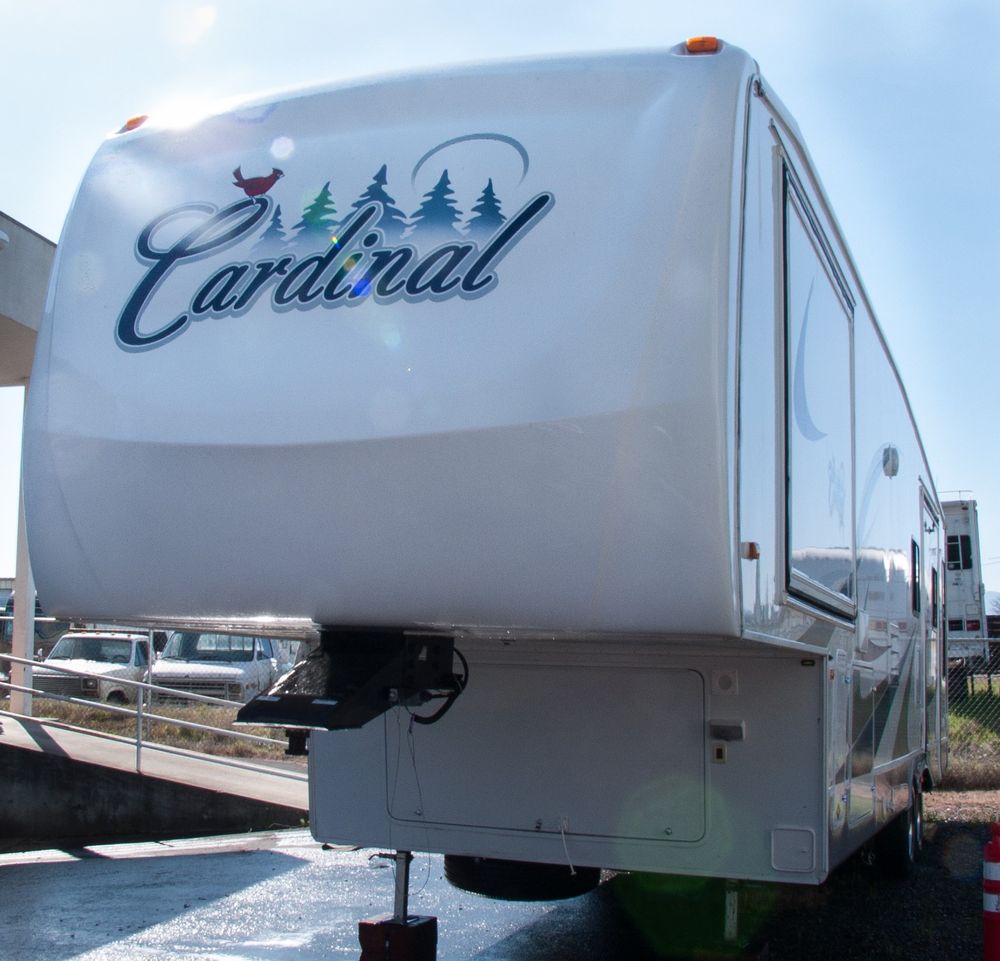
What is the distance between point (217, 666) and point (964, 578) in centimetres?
1199

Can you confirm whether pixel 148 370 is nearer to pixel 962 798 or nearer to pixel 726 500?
pixel 726 500

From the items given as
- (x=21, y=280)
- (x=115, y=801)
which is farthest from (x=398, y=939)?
(x=21, y=280)

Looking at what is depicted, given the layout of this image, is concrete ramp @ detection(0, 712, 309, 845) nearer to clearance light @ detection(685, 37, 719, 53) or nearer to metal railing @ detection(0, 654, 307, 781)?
metal railing @ detection(0, 654, 307, 781)

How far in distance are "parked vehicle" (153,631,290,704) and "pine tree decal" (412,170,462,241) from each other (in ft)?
46.8

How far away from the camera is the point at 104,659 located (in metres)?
19.3

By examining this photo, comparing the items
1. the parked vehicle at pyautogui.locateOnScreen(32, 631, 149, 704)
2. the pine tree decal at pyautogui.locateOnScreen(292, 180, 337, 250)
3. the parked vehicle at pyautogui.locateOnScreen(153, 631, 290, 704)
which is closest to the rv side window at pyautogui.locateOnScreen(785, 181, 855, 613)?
the pine tree decal at pyautogui.locateOnScreen(292, 180, 337, 250)

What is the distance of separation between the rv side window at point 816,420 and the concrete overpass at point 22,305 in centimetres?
809

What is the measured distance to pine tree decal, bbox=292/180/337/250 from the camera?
3.99m

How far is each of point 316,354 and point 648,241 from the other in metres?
1.10

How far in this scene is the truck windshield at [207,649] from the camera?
1859 centimetres

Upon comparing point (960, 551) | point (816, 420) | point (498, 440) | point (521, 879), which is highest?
point (816, 420)

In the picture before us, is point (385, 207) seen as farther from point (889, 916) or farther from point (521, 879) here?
point (889, 916)

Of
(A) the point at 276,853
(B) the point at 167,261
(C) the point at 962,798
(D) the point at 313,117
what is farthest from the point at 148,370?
(C) the point at 962,798

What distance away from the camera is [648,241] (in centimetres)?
357
